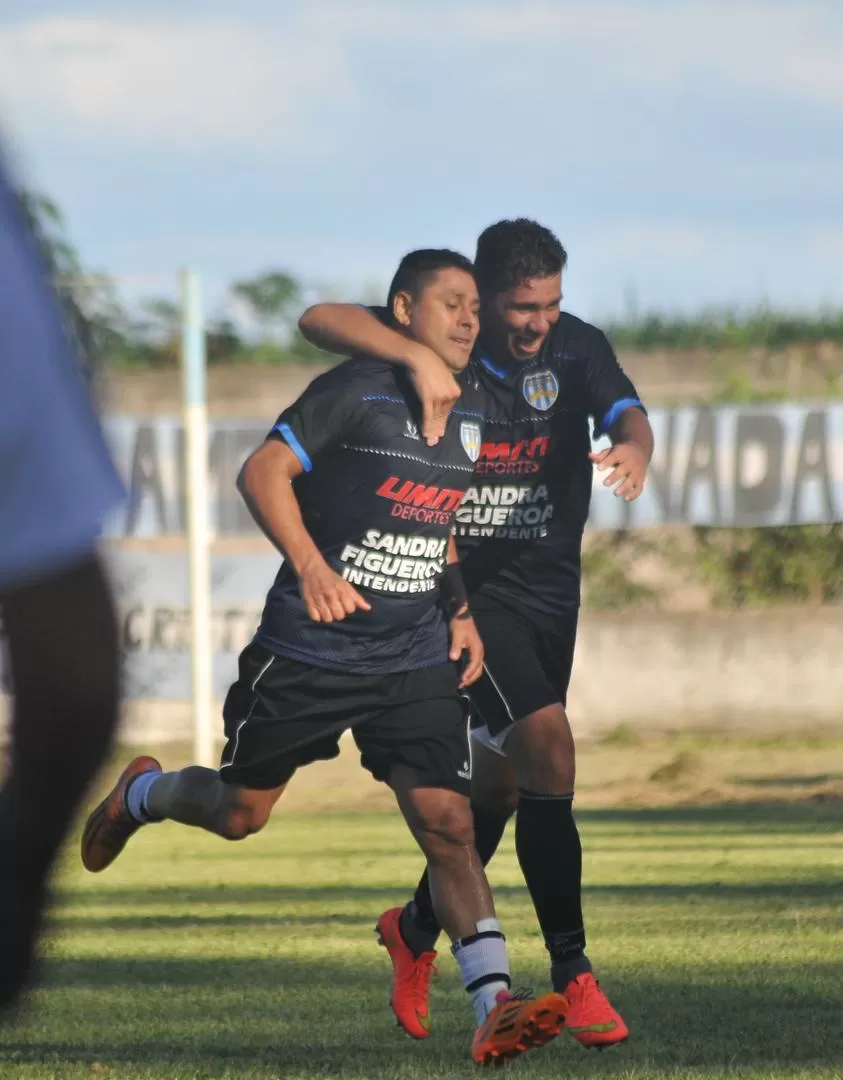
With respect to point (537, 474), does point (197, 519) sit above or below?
below

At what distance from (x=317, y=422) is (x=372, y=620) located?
52cm

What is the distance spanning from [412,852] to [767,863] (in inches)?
85.8

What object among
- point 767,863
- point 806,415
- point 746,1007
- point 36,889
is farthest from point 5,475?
point 806,415

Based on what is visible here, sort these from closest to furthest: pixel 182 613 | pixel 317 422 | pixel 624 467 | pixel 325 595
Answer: pixel 325 595
pixel 317 422
pixel 624 467
pixel 182 613

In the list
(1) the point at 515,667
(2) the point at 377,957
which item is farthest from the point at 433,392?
(2) the point at 377,957

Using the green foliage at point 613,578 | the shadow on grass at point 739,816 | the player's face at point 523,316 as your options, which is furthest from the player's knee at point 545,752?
the green foliage at point 613,578

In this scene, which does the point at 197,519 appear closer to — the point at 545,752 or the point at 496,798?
the point at 496,798

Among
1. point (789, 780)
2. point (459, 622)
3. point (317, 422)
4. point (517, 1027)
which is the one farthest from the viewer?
point (789, 780)

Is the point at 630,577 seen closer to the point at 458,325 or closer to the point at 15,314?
the point at 458,325

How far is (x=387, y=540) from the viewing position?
5805 millimetres

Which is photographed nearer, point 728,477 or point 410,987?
point 410,987

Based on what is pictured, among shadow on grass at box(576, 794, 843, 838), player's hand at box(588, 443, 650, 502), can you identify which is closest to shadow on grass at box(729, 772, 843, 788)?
shadow on grass at box(576, 794, 843, 838)

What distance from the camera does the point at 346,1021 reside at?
617 centimetres

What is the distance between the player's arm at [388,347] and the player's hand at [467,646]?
1.75ft
